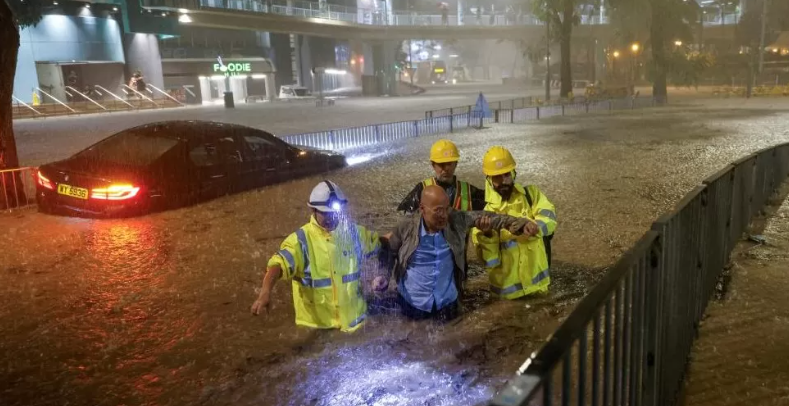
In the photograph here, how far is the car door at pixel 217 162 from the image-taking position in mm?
9453

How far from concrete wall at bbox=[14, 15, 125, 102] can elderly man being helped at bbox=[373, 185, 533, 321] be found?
35.4 meters

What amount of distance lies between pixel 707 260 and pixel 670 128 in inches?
673

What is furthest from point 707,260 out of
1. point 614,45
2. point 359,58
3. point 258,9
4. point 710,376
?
point 359,58

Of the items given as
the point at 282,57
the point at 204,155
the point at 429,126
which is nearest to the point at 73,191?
the point at 204,155

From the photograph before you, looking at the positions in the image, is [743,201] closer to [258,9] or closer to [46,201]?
[46,201]

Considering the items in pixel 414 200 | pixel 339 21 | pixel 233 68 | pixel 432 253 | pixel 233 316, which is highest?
pixel 339 21

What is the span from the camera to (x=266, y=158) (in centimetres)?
1079

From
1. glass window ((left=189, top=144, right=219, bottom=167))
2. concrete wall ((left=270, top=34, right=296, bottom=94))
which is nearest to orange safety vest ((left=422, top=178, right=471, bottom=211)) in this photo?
glass window ((left=189, top=144, right=219, bottom=167))

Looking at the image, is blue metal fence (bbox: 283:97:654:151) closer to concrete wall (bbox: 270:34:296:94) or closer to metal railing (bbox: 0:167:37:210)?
metal railing (bbox: 0:167:37:210)

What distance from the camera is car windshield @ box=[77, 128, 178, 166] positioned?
8.68 meters

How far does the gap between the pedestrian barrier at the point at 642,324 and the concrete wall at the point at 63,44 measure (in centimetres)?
3686

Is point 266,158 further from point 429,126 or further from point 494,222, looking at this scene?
point 429,126

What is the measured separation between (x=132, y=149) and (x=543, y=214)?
21.1 ft

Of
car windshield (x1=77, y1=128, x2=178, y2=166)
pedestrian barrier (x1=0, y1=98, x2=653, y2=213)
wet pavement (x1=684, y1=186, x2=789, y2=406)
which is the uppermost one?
car windshield (x1=77, y1=128, x2=178, y2=166)
